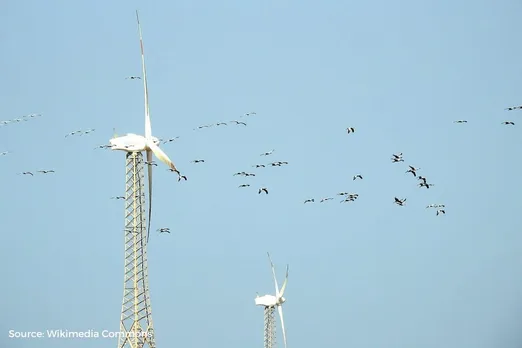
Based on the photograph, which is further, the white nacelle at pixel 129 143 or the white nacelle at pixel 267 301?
the white nacelle at pixel 267 301

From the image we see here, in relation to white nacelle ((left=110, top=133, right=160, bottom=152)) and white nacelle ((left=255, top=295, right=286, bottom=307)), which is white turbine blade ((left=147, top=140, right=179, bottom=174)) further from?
white nacelle ((left=255, top=295, right=286, bottom=307))

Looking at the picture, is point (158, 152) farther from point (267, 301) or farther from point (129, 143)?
point (267, 301)

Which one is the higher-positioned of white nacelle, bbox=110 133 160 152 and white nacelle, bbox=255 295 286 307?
white nacelle, bbox=255 295 286 307

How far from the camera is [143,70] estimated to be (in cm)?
10344

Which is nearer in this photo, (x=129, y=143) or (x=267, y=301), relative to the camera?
(x=129, y=143)

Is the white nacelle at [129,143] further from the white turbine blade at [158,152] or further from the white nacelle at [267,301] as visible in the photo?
the white nacelle at [267,301]

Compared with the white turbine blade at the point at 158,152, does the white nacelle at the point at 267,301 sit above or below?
above

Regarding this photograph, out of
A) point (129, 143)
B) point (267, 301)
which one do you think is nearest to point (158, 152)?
point (129, 143)

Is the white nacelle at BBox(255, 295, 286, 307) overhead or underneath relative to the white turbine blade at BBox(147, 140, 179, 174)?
overhead

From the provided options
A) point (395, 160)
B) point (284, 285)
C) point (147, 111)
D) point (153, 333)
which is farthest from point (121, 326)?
point (284, 285)

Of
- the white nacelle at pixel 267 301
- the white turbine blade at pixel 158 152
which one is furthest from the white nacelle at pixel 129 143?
the white nacelle at pixel 267 301

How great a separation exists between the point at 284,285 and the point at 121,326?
7812 centimetres

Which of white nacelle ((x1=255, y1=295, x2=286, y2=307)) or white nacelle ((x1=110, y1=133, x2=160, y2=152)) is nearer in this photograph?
white nacelle ((x1=110, y1=133, x2=160, y2=152))

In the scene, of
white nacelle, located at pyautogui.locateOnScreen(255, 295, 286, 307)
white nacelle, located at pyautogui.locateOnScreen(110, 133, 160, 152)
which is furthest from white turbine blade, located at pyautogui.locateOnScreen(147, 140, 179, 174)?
white nacelle, located at pyautogui.locateOnScreen(255, 295, 286, 307)
